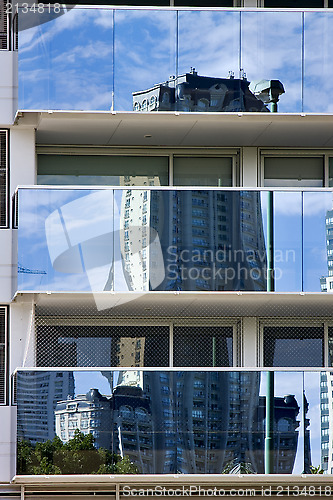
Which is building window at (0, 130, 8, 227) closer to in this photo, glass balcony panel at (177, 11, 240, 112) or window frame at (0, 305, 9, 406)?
window frame at (0, 305, 9, 406)

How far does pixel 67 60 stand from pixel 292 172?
4.51 meters

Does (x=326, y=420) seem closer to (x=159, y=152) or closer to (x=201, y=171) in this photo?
(x=201, y=171)

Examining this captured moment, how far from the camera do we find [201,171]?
2064 centimetres

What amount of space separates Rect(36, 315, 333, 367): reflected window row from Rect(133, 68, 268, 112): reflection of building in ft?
12.1

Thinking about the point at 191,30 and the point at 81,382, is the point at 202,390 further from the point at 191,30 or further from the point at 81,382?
the point at 191,30

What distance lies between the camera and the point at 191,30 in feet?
62.8

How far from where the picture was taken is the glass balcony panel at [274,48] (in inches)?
755

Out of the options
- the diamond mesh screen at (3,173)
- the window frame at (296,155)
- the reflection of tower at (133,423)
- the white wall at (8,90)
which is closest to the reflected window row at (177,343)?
the reflection of tower at (133,423)

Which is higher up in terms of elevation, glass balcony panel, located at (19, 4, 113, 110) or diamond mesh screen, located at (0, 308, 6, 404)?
glass balcony panel, located at (19, 4, 113, 110)

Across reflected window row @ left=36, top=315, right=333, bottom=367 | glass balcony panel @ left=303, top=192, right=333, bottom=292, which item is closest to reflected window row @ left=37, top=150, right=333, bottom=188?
glass balcony panel @ left=303, top=192, right=333, bottom=292

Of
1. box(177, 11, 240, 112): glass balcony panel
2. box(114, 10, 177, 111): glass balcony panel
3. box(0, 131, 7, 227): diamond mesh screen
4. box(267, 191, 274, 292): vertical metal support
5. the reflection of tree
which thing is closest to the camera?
the reflection of tree

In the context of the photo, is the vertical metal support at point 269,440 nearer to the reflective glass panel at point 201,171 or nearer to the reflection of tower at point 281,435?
the reflection of tower at point 281,435

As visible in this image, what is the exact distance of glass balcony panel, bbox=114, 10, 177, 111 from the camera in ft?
62.2

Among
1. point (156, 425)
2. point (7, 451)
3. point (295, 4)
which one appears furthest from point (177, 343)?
point (295, 4)
